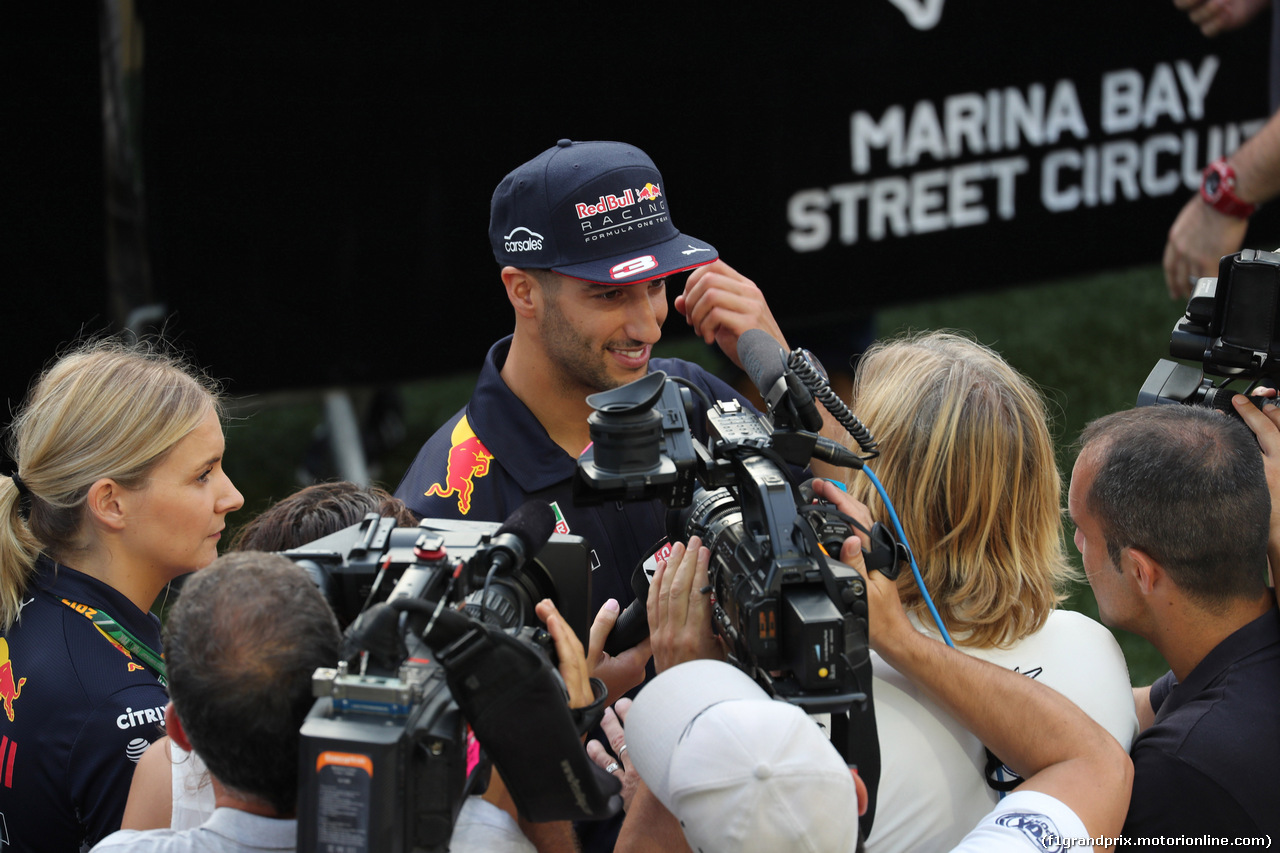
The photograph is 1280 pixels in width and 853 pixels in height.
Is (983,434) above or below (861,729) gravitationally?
above

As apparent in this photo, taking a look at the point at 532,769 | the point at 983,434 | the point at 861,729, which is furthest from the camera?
the point at 983,434

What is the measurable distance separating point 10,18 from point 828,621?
3.44 m

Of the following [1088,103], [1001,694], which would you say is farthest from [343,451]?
[1001,694]

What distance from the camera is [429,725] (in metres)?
1.47

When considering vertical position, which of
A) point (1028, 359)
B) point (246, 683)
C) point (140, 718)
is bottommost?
point (1028, 359)

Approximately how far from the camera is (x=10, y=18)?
385 cm

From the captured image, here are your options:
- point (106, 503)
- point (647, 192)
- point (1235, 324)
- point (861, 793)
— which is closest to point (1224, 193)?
point (1235, 324)

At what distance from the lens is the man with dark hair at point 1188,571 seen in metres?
1.95

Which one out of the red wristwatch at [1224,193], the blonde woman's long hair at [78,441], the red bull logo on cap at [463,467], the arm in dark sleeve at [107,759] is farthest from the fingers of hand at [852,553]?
the red wristwatch at [1224,193]

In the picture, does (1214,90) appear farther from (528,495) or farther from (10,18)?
(10,18)

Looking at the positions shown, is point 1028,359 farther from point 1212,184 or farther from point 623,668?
point 623,668

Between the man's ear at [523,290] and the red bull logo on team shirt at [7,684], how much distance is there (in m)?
1.20

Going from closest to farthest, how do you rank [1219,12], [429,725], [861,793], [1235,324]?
[429,725] < [861,793] < [1235,324] < [1219,12]

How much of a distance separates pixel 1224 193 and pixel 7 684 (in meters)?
3.92
